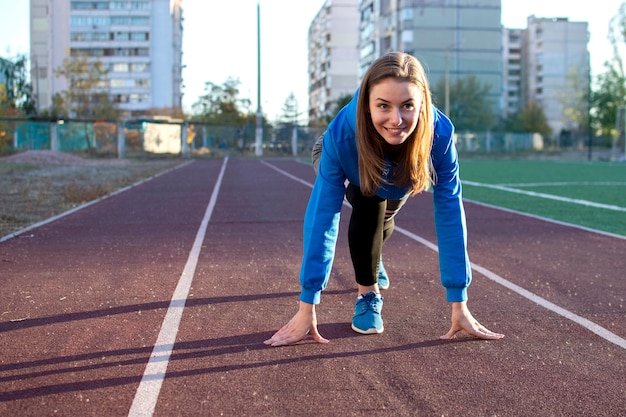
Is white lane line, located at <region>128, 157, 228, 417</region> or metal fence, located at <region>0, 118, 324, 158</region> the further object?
metal fence, located at <region>0, 118, 324, 158</region>

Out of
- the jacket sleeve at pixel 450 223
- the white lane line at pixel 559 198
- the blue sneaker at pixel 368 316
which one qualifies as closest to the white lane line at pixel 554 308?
the jacket sleeve at pixel 450 223

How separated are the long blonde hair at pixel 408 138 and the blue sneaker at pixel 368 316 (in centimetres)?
76

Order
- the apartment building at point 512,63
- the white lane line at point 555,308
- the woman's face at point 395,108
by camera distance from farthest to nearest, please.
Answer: the apartment building at point 512,63 → the white lane line at point 555,308 → the woman's face at point 395,108

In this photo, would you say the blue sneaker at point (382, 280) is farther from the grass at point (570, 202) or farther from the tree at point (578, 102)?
the tree at point (578, 102)

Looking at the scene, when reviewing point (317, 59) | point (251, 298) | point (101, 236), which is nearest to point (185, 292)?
point (251, 298)

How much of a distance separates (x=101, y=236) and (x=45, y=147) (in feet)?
131

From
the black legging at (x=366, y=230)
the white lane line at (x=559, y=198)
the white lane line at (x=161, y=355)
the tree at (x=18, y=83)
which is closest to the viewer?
the white lane line at (x=161, y=355)

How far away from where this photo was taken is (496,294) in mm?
5277

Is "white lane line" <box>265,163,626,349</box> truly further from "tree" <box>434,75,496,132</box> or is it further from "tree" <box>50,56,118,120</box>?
"tree" <box>434,75,496,132</box>

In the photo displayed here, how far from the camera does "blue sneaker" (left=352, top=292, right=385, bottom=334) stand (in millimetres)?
4172

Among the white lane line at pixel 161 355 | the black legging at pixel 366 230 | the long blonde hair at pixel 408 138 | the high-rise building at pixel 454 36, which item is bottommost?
the white lane line at pixel 161 355

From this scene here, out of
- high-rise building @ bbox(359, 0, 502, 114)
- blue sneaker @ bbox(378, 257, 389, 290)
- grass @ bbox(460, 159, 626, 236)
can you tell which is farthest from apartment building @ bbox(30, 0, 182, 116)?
blue sneaker @ bbox(378, 257, 389, 290)

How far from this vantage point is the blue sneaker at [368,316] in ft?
13.7

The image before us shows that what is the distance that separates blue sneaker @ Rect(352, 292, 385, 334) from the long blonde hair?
0.76 metres
